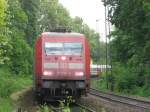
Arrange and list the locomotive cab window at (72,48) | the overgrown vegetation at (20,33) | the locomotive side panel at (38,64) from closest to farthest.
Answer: the locomotive side panel at (38,64), the locomotive cab window at (72,48), the overgrown vegetation at (20,33)

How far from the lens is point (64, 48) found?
30328mm

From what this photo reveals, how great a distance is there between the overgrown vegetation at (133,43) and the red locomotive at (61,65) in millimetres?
12200

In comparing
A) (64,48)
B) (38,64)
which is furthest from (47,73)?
(64,48)

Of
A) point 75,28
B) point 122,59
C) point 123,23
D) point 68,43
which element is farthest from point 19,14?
point 75,28

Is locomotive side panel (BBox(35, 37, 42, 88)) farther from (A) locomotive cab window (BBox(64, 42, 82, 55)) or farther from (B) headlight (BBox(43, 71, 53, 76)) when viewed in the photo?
(A) locomotive cab window (BBox(64, 42, 82, 55))

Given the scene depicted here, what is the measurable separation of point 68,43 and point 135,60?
19049 millimetres

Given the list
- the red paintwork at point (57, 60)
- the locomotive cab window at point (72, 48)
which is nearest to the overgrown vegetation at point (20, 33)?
the red paintwork at point (57, 60)

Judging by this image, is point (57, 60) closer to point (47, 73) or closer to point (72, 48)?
point (47, 73)

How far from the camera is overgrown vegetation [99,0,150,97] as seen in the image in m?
45.2

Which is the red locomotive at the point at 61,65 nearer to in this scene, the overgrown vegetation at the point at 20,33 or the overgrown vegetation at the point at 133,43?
the overgrown vegetation at the point at 20,33

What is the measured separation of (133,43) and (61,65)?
20124 millimetres

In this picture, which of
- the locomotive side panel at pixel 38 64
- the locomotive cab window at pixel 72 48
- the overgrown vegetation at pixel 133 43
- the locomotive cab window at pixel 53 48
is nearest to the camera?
the locomotive side panel at pixel 38 64

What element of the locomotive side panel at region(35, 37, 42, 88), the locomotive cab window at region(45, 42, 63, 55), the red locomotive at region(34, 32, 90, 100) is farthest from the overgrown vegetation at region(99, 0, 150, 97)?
the locomotive side panel at region(35, 37, 42, 88)

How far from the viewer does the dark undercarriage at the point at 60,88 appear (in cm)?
2986
